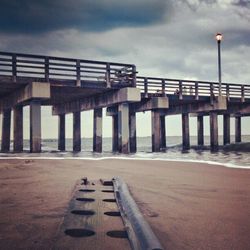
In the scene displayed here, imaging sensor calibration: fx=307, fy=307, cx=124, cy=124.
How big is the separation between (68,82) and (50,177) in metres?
10.8

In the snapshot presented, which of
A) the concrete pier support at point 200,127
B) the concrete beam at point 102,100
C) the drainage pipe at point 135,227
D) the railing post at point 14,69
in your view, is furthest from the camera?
the concrete pier support at point 200,127

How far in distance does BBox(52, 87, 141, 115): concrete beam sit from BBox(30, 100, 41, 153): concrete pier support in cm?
465

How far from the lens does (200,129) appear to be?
33.8m

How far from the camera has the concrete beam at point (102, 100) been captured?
17.5 metres

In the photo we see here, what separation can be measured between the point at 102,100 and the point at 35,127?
209 inches

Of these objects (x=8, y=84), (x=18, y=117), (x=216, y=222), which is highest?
(x=8, y=84)

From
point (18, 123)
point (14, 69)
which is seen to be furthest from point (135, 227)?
point (18, 123)

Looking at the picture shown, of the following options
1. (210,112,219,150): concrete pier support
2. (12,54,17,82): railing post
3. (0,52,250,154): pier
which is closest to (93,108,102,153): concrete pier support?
(0,52,250,154): pier

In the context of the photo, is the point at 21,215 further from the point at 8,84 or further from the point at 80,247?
the point at 8,84

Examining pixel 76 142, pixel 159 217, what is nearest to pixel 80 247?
pixel 159 217

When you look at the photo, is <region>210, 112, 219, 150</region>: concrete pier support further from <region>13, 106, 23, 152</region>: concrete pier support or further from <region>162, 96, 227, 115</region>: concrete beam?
<region>13, 106, 23, 152</region>: concrete pier support

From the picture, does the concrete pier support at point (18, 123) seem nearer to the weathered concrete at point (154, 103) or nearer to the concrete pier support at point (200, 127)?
the weathered concrete at point (154, 103)

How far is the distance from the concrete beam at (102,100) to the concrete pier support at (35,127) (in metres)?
4.65

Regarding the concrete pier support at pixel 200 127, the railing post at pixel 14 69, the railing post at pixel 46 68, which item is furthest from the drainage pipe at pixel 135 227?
the concrete pier support at pixel 200 127
